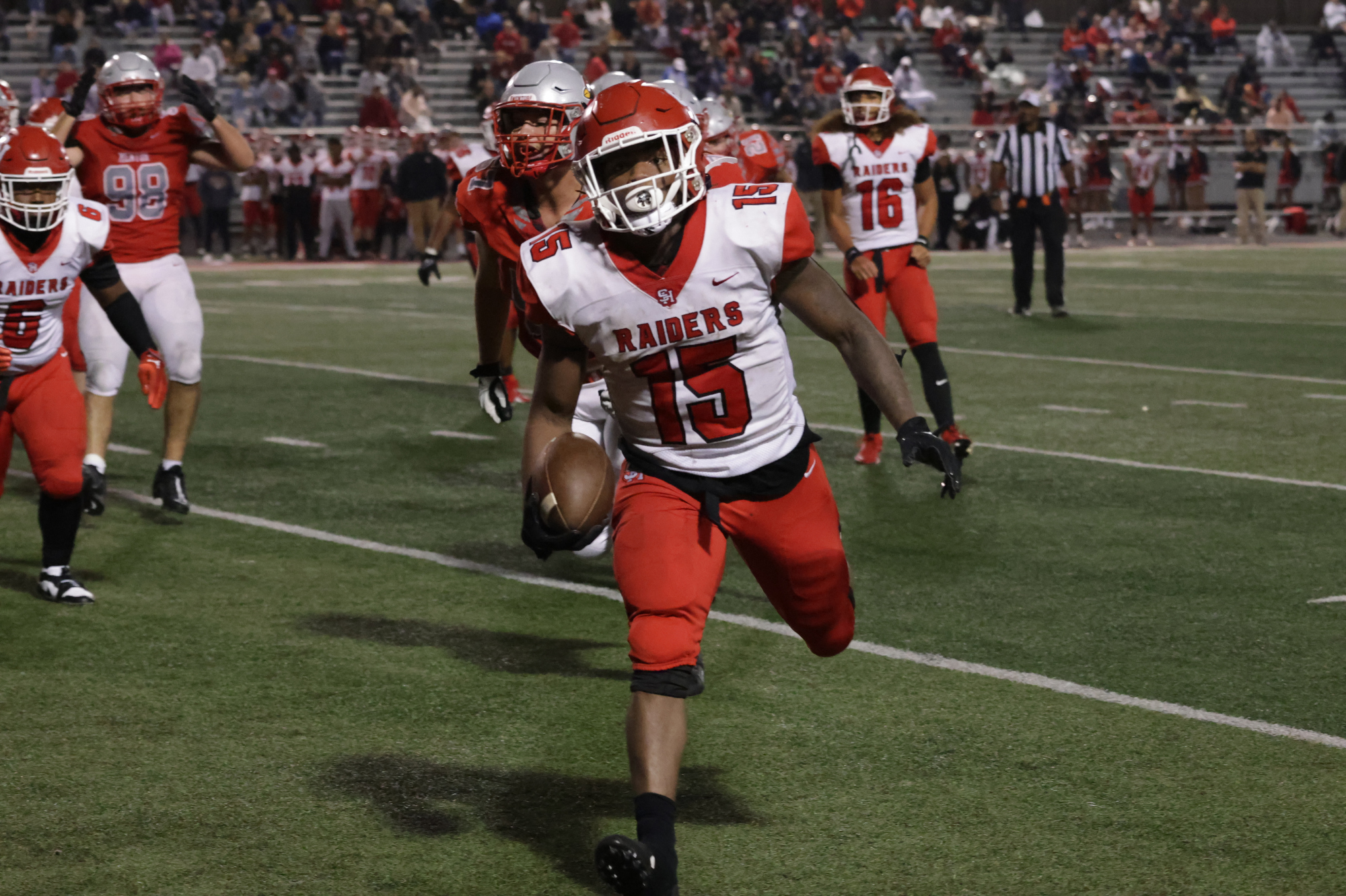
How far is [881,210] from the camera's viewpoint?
8.36 m

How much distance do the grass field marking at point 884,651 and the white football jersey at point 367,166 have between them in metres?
16.8

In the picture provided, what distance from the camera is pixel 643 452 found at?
3.71 m

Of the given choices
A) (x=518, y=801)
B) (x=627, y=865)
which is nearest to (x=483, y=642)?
(x=518, y=801)

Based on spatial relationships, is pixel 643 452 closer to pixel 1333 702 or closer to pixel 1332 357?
pixel 1333 702

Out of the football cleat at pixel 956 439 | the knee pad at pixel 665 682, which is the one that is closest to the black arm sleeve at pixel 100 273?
the knee pad at pixel 665 682

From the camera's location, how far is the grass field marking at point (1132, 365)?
35.9 ft

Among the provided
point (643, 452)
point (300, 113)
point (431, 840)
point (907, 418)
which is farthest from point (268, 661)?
point (300, 113)

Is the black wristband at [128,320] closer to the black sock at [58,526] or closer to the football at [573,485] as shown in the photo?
the black sock at [58,526]

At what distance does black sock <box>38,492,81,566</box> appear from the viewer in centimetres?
576

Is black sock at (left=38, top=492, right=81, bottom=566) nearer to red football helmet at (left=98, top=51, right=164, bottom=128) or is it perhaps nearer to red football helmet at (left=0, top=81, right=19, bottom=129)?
red football helmet at (left=98, top=51, right=164, bottom=128)

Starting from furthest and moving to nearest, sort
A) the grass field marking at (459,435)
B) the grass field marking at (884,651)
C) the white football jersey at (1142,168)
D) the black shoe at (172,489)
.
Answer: the white football jersey at (1142,168), the grass field marking at (459,435), the black shoe at (172,489), the grass field marking at (884,651)

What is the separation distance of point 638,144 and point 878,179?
514cm

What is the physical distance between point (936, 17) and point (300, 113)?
46.4 ft

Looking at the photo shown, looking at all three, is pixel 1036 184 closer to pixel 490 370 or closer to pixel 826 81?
pixel 490 370
